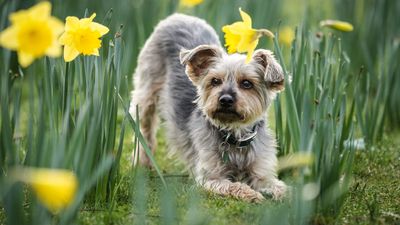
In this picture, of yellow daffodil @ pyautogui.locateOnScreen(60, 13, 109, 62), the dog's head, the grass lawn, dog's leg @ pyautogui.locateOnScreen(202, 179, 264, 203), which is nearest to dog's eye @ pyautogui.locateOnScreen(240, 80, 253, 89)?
the dog's head

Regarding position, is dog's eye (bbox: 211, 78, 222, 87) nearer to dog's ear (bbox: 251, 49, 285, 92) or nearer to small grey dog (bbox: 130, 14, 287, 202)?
small grey dog (bbox: 130, 14, 287, 202)

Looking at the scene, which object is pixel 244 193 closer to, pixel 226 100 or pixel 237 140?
pixel 237 140

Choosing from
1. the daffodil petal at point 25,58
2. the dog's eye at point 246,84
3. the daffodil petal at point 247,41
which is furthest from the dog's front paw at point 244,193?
the daffodil petal at point 25,58

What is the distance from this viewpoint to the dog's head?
4.04m

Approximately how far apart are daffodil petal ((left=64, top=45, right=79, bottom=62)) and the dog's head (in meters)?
1.18

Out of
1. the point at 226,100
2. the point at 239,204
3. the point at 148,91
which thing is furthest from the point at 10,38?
the point at 148,91

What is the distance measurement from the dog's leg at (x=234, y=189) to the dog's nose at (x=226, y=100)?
49 cm

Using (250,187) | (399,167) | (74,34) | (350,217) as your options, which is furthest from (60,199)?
(399,167)

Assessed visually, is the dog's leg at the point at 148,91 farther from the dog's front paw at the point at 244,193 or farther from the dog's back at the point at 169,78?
the dog's front paw at the point at 244,193

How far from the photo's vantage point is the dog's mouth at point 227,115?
404 cm

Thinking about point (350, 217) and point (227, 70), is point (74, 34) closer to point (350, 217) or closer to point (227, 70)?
point (227, 70)

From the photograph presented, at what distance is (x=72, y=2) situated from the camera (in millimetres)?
5984

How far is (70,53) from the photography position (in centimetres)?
312

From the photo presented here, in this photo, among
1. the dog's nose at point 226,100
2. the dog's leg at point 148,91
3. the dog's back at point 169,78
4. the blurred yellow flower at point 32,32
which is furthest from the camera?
the dog's leg at point 148,91
